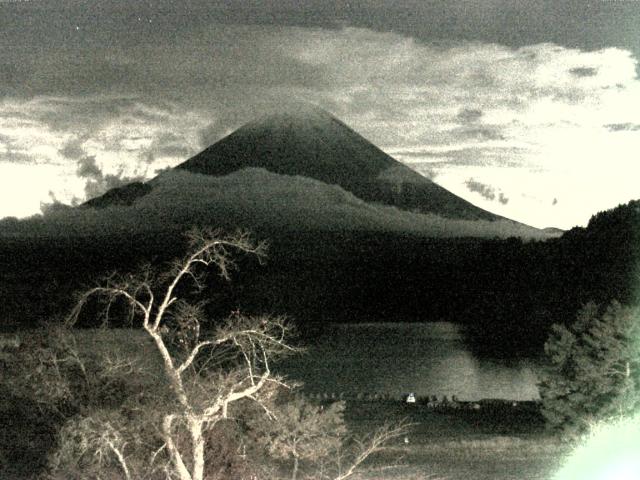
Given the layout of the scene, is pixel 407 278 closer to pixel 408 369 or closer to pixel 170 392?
pixel 408 369

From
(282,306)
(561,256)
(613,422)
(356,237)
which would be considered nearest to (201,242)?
(613,422)

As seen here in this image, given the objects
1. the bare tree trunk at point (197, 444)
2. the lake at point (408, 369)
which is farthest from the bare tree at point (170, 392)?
the lake at point (408, 369)

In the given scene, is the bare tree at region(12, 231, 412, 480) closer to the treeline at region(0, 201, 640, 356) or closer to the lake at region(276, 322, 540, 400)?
the treeline at region(0, 201, 640, 356)

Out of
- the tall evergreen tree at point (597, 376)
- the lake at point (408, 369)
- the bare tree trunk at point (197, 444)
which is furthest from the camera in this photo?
the lake at point (408, 369)

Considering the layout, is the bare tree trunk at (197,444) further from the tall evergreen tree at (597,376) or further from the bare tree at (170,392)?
the tall evergreen tree at (597,376)

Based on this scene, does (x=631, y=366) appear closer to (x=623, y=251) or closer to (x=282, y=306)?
(x=623, y=251)

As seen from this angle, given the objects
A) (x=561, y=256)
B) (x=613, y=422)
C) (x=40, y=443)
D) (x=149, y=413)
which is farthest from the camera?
(x=561, y=256)

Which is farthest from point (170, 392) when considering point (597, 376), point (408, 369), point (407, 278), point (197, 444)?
point (407, 278)
